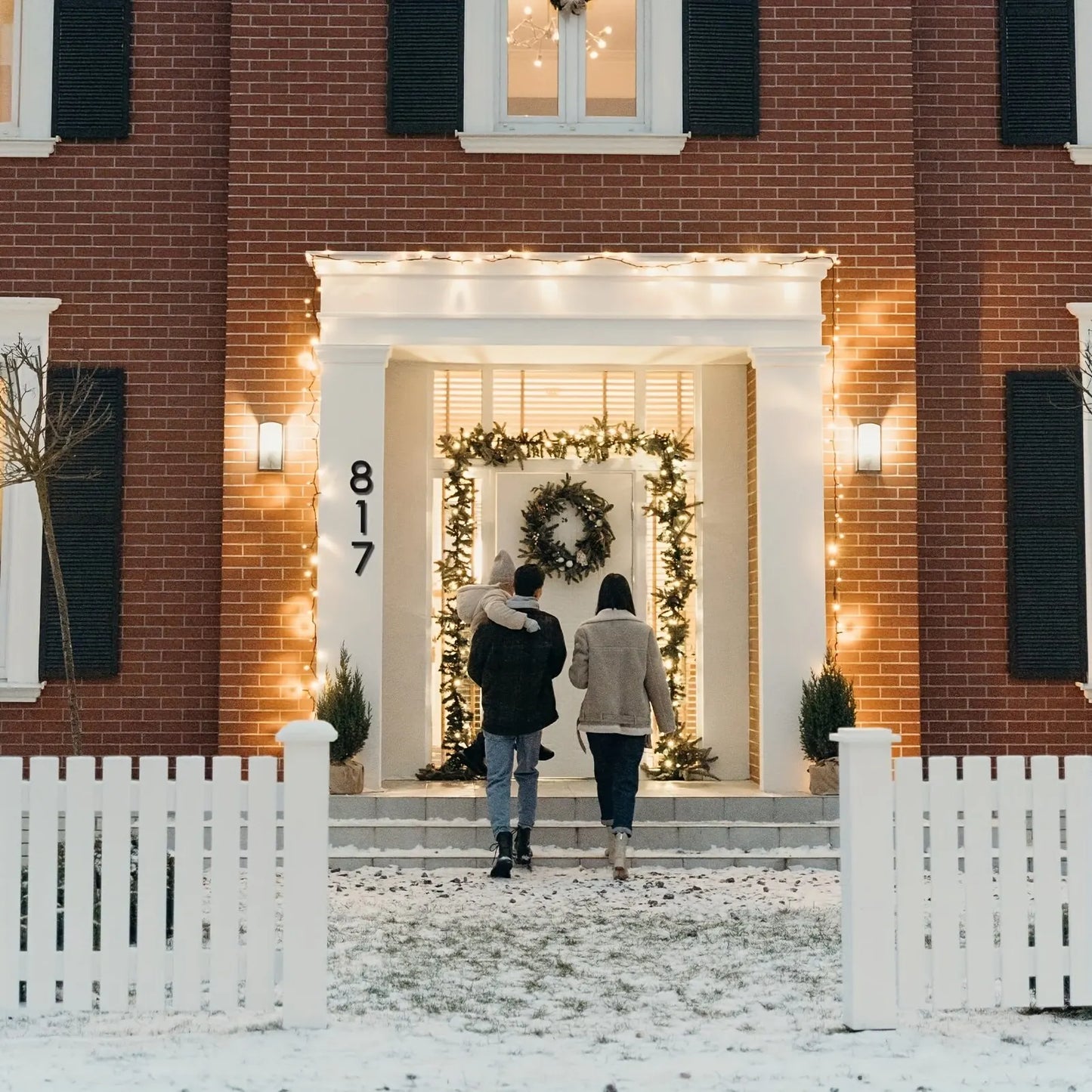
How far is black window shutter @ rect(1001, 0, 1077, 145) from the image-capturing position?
9.53 meters

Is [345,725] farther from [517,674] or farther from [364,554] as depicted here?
[517,674]

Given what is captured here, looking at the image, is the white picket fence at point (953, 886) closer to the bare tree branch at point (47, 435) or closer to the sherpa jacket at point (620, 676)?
the sherpa jacket at point (620, 676)

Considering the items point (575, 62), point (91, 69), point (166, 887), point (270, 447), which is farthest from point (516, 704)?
point (91, 69)

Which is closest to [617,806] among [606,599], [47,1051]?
[606,599]

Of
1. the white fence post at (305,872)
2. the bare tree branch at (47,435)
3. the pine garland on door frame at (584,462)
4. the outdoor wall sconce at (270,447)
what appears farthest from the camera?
the pine garland on door frame at (584,462)

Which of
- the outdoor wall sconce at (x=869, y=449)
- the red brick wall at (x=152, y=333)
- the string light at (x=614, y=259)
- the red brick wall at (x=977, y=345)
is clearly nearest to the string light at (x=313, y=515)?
the string light at (x=614, y=259)

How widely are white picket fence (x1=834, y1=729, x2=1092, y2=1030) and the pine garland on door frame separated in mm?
4623

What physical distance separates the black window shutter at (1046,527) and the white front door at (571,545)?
96.0 inches

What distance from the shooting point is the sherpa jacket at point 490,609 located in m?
7.68

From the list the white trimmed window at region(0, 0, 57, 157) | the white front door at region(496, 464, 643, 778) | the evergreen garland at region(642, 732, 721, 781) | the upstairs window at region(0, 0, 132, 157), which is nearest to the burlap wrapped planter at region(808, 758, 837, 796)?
the evergreen garland at region(642, 732, 721, 781)

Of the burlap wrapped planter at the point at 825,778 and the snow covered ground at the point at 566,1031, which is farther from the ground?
the burlap wrapped planter at the point at 825,778

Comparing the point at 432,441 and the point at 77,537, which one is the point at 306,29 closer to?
the point at 432,441

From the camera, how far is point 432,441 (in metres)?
9.79

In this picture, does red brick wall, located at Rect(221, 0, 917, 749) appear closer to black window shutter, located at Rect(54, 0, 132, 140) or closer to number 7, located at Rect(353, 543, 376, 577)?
number 7, located at Rect(353, 543, 376, 577)
